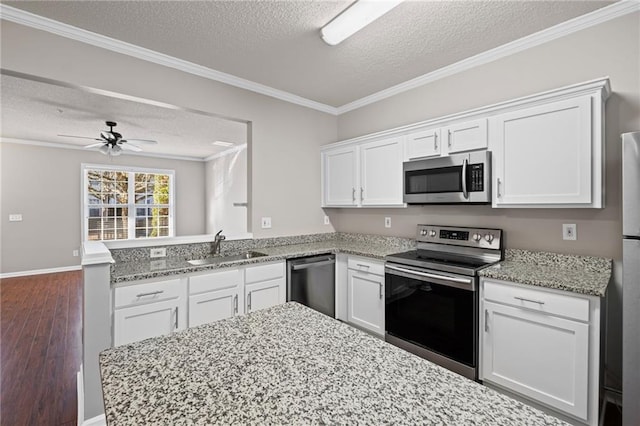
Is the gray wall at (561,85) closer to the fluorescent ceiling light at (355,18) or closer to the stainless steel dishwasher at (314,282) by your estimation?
the stainless steel dishwasher at (314,282)

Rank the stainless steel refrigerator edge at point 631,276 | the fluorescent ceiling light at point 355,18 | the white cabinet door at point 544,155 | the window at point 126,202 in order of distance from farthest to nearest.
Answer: the window at point 126,202, the white cabinet door at point 544,155, the fluorescent ceiling light at point 355,18, the stainless steel refrigerator edge at point 631,276

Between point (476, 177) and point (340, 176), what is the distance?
155cm

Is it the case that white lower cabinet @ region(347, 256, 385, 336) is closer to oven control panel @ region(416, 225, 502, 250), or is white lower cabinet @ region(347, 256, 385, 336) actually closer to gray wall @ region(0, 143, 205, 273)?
oven control panel @ region(416, 225, 502, 250)

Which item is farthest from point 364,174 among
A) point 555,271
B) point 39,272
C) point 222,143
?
point 39,272

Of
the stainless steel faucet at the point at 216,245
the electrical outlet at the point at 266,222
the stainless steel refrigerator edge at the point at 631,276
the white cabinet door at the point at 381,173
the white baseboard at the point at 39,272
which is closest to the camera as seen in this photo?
the stainless steel refrigerator edge at the point at 631,276

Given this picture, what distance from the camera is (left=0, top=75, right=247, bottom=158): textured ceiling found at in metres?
3.50

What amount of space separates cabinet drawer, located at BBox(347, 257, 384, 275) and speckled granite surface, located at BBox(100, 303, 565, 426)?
71.0 inches

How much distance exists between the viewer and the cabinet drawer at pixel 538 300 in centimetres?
168

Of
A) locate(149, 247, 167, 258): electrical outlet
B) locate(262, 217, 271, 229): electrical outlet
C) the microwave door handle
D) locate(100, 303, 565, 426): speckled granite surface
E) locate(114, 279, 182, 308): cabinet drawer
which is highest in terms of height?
the microwave door handle

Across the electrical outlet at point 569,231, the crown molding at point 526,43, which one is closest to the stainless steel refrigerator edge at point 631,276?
the electrical outlet at point 569,231

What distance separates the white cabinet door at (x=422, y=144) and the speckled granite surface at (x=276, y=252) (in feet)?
2.97

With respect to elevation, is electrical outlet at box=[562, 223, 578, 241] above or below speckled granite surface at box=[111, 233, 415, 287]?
above

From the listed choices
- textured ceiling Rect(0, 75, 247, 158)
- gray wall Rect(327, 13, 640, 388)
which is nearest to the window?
textured ceiling Rect(0, 75, 247, 158)

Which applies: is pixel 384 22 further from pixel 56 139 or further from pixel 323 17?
pixel 56 139
